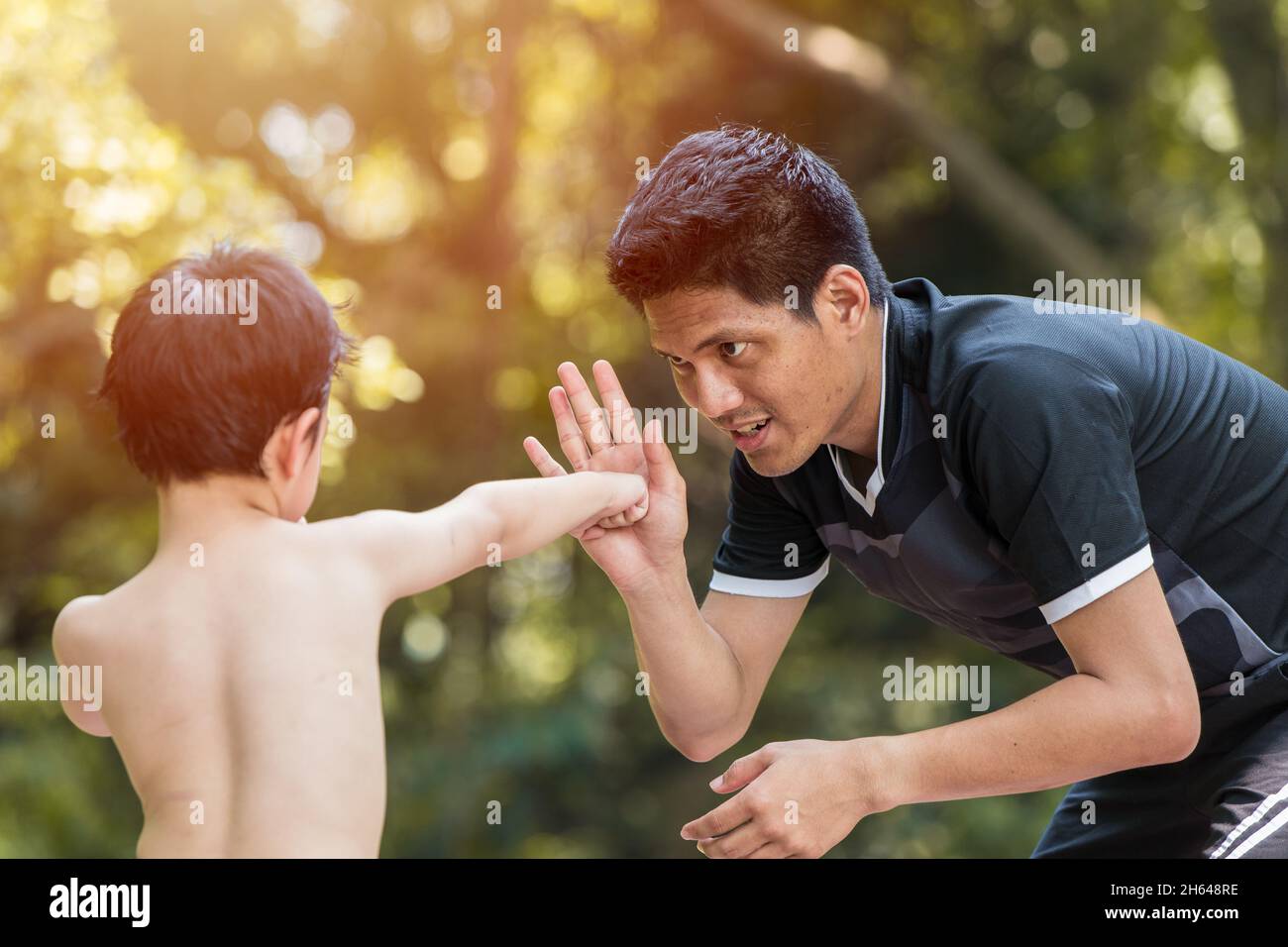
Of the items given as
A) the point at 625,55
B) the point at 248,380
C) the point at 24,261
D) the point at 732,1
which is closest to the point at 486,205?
the point at 625,55

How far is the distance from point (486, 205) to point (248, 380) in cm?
634

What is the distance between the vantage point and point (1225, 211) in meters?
10.1

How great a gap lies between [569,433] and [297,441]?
0.72m

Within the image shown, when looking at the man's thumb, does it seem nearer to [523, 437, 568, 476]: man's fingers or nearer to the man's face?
the man's face

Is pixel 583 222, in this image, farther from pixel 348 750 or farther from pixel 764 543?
pixel 348 750

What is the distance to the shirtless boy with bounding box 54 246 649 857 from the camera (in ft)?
6.25

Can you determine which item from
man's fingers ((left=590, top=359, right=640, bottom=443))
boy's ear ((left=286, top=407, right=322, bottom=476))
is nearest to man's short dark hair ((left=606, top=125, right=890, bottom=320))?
man's fingers ((left=590, top=359, right=640, bottom=443))

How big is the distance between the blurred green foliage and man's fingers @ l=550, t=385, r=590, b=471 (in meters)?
4.14

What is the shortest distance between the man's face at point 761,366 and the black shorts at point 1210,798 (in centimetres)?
87

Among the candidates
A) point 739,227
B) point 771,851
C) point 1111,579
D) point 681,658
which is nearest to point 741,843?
point 771,851

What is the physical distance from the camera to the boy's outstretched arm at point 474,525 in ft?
6.82

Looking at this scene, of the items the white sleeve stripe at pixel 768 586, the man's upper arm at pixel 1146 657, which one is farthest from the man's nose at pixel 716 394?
the man's upper arm at pixel 1146 657

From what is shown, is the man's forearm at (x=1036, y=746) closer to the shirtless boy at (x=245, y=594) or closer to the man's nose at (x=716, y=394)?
the man's nose at (x=716, y=394)

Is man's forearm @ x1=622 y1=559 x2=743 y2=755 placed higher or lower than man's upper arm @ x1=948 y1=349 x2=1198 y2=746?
lower
